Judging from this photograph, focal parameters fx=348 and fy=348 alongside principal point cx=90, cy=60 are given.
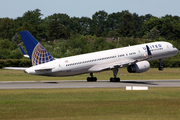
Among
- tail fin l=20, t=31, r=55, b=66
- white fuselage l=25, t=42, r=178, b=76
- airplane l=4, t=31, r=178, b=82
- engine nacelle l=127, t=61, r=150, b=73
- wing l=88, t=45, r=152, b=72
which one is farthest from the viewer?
wing l=88, t=45, r=152, b=72

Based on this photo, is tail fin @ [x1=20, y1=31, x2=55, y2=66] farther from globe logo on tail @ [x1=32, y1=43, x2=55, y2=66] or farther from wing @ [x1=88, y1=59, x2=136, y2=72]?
wing @ [x1=88, y1=59, x2=136, y2=72]

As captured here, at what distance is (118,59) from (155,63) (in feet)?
145

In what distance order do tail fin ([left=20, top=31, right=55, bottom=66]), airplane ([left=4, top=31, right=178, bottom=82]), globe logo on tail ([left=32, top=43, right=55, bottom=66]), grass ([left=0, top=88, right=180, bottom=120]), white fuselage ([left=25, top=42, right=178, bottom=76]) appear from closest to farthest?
1. grass ([left=0, top=88, right=180, bottom=120])
2. tail fin ([left=20, top=31, right=55, bottom=66])
3. airplane ([left=4, top=31, right=178, bottom=82])
4. globe logo on tail ([left=32, top=43, right=55, bottom=66])
5. white fuselage ([left=25, top=42, right=178, bottom=76])

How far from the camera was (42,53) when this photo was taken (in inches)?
1967

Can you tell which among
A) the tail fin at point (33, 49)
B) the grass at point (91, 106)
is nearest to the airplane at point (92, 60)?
the tail fin at point (33, 49)

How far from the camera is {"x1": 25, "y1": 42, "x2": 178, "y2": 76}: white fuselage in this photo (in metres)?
49.8

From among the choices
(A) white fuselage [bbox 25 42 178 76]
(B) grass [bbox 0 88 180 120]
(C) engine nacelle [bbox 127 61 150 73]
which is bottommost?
(B) grass [bbox 0 88 180 120]

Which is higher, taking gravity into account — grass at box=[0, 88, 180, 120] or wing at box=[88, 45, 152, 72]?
wing at box=[88, 45, 152, 72]

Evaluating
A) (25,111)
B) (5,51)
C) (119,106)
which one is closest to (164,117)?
(119,106)

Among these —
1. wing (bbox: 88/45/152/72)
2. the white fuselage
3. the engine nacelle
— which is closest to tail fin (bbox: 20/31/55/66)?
the white fuselage

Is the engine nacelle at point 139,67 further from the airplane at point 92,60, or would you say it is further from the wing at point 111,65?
the wing at point 111,65

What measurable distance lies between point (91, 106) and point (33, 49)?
22.2 meters

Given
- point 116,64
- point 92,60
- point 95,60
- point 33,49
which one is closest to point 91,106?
point 33,49

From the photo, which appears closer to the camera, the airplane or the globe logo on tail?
the airplane
